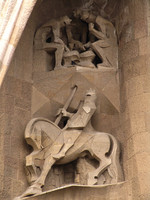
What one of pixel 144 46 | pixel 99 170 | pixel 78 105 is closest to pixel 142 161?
pixel 99 170

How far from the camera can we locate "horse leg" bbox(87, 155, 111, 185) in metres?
7.62

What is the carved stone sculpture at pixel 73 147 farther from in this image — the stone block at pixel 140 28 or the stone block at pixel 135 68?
the stone block at pixel 140 28

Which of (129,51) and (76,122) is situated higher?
(129,51)

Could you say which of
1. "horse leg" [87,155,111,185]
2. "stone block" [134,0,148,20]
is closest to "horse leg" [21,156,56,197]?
"horse leg" [87,155,111,185]

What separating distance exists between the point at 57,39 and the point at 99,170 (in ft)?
4.74

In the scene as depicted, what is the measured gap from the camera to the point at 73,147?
7742mm

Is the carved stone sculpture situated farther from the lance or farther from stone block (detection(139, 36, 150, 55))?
stone block (detection(139, 36, 150, 55))

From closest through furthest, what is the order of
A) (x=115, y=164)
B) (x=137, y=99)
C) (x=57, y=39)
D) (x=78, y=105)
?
(x=115, y=164) < (x=137, y=99) < (x=78, y=105) < (x=57, y=39)

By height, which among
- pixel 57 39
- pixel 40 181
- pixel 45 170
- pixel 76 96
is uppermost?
pixel 57 39

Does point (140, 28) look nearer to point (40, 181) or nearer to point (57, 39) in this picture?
point (57, 39)

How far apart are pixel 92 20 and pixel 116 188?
70.7 inches

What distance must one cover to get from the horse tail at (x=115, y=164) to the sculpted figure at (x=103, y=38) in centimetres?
86

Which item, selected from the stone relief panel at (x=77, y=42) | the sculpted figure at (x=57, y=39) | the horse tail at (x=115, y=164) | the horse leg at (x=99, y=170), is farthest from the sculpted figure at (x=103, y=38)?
the horse leg at (x=99, y=170)

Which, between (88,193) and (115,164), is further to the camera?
(115,164)
